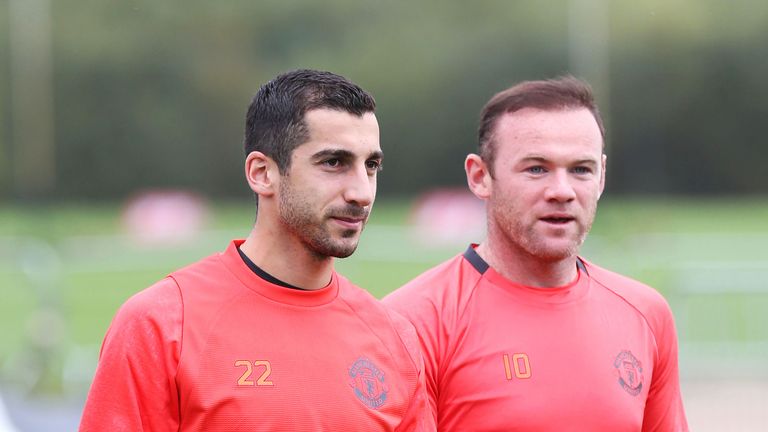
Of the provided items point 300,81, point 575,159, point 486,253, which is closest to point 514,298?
point 486,253

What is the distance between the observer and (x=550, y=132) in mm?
4223

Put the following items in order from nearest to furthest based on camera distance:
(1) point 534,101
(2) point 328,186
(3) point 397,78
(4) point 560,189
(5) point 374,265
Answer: (2) point 328,186, (4) point 560,189, (1) point 534,101, (5) point 374,265, (3) point 397,78

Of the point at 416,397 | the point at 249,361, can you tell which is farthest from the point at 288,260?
the point at 416,397

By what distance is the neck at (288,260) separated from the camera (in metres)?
3.53

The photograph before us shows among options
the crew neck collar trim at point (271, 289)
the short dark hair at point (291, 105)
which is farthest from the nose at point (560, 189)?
the crew neck collar trim at point (271, 289)

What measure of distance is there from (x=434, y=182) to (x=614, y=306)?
3349 cm

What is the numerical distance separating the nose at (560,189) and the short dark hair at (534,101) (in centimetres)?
28

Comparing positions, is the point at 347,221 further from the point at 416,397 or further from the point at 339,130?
the point at 416,397

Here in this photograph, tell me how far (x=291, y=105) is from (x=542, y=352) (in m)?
1.29

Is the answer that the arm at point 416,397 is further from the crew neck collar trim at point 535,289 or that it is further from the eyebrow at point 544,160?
the eyebrow at point 544,160

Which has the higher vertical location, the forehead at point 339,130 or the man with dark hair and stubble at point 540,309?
the forehead at point 339,130

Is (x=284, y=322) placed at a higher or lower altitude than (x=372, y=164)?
lower

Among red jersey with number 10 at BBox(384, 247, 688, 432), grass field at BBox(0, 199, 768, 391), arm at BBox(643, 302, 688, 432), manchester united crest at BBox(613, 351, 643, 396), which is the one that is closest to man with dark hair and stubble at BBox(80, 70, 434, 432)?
red jersey with number 10 at BBox(384, 247, 688, 432)

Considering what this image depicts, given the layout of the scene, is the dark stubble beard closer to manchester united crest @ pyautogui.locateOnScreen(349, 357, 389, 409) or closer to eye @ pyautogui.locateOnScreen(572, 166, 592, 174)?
manchester united crest @ pyautogui.locateOnScreen(349, 357, 389, 409)
